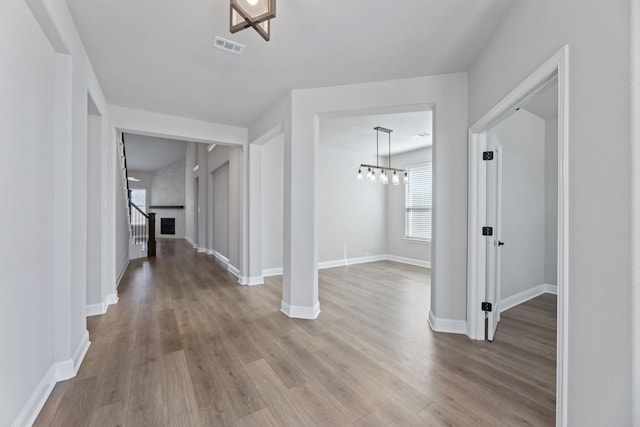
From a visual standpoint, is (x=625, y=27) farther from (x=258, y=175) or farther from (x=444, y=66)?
(x=258, y=175)

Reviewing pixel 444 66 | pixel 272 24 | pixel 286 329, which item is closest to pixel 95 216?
pixel 286 329

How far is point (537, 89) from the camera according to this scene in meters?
1.67

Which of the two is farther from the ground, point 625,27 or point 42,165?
point 625,27


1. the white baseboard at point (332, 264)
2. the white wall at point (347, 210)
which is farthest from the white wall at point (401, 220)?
the white baseboard at point (332, 264)

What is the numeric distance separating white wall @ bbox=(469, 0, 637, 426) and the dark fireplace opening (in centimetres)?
1319

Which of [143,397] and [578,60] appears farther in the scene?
[143,397]

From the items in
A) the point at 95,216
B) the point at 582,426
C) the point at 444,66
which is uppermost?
the point at 444,66

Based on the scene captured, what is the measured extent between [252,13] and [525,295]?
4.75m

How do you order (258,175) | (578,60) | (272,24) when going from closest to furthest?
1. (578,60)
2. (272,24)
3. (258,175)

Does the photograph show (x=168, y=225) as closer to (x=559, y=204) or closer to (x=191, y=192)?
(x=191, y=192)

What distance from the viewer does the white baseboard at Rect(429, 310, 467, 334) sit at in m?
2.74

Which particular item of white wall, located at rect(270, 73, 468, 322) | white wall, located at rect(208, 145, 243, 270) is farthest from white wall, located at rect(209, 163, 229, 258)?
white wall, located at rect(270, 73, 468, 322)

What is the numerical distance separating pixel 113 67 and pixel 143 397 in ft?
9.97

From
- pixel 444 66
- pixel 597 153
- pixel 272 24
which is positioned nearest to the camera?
pixel 597 153
